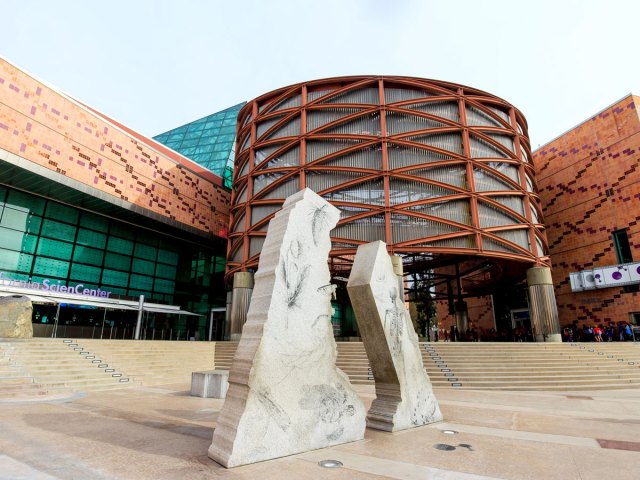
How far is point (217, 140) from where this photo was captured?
47.8 meters

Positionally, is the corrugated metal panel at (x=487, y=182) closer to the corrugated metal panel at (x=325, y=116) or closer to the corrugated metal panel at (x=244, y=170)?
the corrugated metal panel at (x=325, y=116)

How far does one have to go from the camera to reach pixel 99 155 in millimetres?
24031

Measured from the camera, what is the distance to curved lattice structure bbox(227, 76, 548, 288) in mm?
22859

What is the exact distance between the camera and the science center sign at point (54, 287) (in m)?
20.6

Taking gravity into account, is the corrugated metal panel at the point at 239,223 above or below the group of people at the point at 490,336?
above

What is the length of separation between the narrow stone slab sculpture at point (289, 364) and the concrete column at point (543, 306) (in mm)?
22329

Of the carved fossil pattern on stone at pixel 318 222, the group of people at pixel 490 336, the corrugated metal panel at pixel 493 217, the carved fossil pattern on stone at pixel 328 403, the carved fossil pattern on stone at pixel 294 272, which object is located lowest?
the carved fossil pattern on stone at pixel 328 403

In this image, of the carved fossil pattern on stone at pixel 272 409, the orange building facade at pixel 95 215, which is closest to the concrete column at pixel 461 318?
the orange building facade at pixel 95 215

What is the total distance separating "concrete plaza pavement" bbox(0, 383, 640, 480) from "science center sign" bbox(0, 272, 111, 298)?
16132 millimetres

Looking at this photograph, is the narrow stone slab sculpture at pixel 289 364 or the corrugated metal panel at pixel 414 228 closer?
the narrow stone slab sculpture at pixel 289 364

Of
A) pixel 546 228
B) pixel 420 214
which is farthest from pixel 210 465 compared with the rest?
pixel 546 228

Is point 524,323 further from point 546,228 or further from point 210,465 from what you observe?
point 210,465

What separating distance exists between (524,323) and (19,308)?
36105mm

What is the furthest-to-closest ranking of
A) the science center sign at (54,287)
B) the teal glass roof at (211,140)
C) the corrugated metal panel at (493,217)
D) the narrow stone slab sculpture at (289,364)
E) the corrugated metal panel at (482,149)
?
the teal glass roof at (211,140), the corrugated metal panel at (482,149), the corrugated metal panel at (493,217), the science center sign at (54,287), the narrow stone slab sculpture at (289,364)
